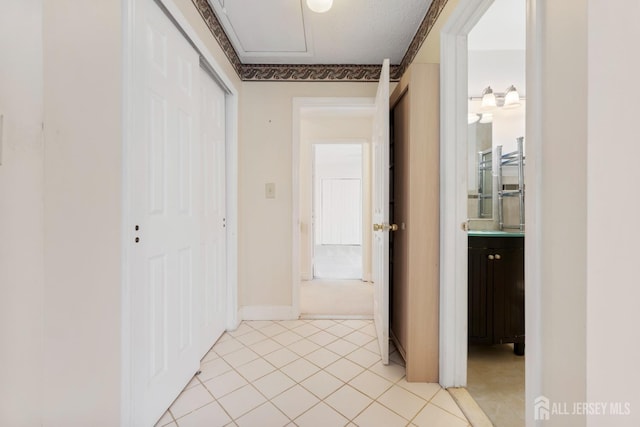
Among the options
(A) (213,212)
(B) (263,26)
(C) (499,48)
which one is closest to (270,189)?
(A) (213,212)

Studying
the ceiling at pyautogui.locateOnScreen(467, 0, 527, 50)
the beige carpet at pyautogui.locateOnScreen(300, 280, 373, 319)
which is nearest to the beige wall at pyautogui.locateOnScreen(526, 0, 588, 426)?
the ceiling at pyautogui.locateOnScreen(467, 0, 527, 50)

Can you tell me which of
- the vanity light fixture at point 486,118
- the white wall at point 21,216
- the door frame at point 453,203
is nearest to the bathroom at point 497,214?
the vanity light fixture at point 486,118

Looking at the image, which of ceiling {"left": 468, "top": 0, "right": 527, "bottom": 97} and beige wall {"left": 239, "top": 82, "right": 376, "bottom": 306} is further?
beige wall {"left": 239, "top": 82, "right": 376, "bottom": 306}

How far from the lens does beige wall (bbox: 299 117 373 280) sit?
403 centimetres

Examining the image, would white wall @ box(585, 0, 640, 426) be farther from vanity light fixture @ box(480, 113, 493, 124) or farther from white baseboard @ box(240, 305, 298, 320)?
white baseboard @ box(240, 305, 298, 320)

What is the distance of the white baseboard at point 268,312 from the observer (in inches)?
102

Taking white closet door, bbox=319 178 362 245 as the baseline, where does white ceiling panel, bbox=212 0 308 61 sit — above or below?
above

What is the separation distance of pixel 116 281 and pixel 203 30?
1.66 metres

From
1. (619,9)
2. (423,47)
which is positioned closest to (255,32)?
(423,47)

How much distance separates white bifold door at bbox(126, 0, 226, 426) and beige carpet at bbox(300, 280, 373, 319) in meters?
1.18

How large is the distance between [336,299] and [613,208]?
2858 mm

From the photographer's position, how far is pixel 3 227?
0.64 meters

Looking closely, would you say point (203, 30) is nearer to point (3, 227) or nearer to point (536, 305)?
point (3, 227)

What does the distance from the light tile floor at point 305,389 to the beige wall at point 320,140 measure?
6.18ft
